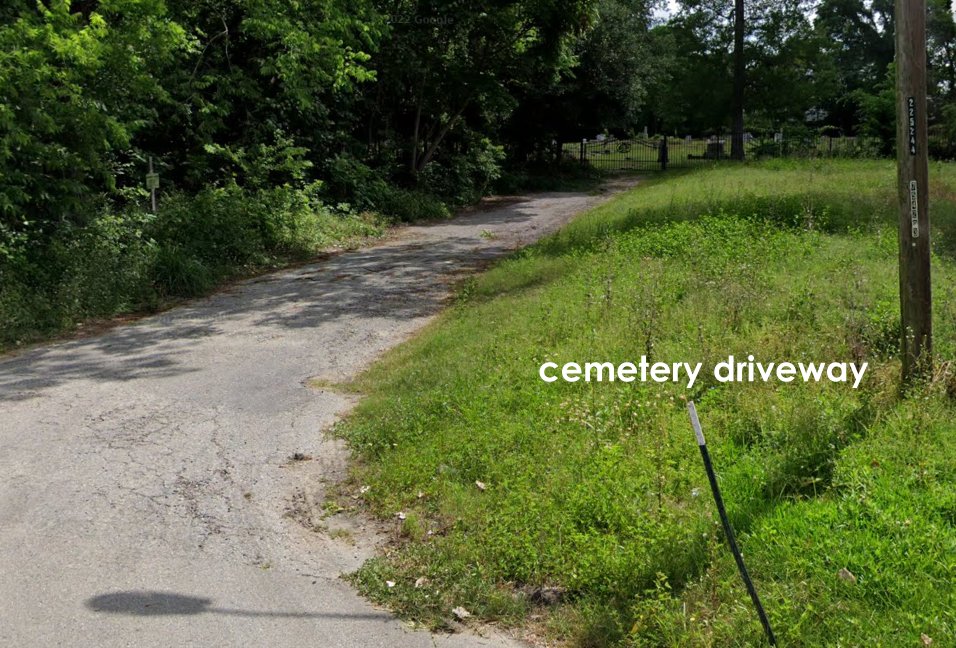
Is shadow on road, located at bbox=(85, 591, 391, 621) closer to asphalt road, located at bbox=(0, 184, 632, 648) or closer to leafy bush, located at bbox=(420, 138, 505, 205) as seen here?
asphalt road, located at bbox=(0, 184, 632, 648)

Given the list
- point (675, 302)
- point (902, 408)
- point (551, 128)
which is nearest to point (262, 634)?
point (902, 408)

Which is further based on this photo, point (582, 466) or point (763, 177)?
point (763, 177)

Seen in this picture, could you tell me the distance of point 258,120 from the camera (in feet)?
65.5

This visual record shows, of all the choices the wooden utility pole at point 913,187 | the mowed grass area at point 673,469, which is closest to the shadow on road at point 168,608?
the mowed grass area at point 673,469

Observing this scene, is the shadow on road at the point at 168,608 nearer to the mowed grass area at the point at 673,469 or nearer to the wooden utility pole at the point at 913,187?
the mowed grass area at the point at 673,469

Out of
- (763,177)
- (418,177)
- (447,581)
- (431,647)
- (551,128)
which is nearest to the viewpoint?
(431,647)

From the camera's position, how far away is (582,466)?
5.50 m

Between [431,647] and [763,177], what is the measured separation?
19.7 metres

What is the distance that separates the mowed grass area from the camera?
4008mm

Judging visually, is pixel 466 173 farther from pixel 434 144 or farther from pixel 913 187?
pixel 913 187

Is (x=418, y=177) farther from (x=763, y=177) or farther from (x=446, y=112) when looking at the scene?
(x=763, y=177)

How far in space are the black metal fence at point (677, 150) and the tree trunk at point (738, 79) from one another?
0.71m

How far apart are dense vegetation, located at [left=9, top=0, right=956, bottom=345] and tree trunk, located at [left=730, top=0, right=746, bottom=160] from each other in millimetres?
5064

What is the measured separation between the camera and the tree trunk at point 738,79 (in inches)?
1522
